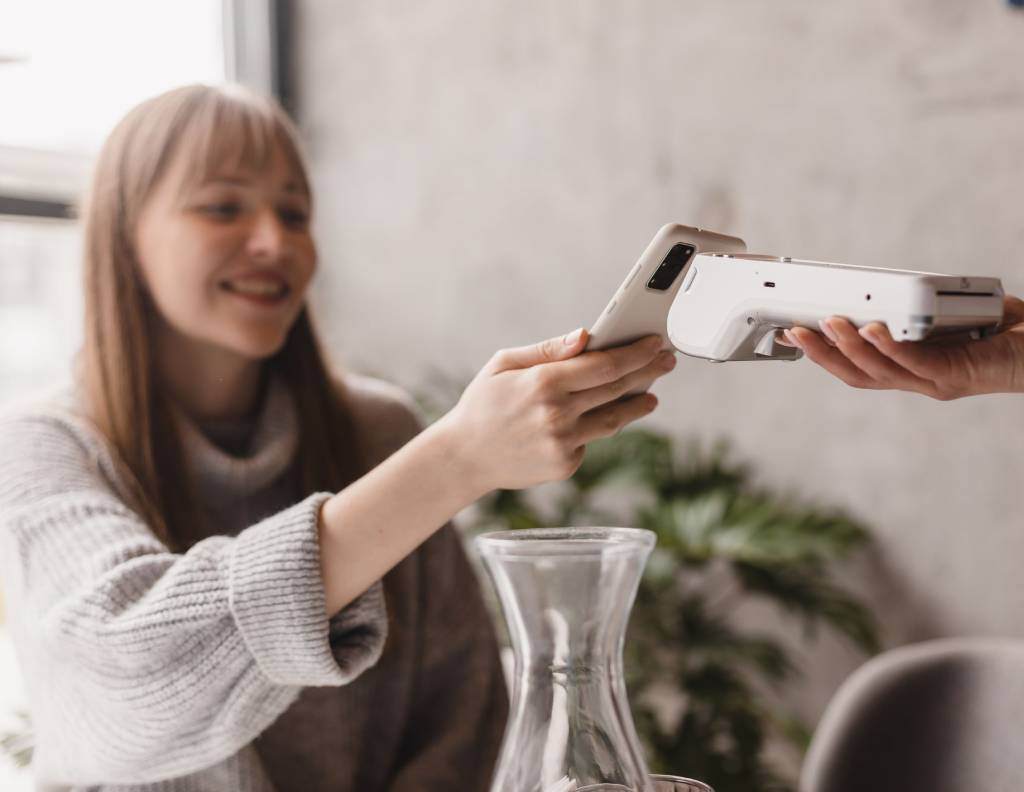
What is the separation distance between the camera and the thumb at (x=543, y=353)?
2.34 ft

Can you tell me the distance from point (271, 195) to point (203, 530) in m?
0.36

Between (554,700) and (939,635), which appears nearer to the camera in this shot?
(554,700)

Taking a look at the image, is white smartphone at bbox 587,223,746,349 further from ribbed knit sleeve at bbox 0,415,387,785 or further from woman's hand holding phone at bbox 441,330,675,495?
ribbed knit sleeve at bbox 0,415,387,785

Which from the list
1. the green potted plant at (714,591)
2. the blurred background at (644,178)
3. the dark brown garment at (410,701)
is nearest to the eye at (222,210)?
the dark brown garment at (410,701)

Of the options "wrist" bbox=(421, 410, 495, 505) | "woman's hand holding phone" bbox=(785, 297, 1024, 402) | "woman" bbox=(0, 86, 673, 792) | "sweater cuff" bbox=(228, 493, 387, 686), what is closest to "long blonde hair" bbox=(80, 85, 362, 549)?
"woman" bbox=(0, 86, 673, 792)

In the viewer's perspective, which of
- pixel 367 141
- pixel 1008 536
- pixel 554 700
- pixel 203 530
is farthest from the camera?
pixel 367 141

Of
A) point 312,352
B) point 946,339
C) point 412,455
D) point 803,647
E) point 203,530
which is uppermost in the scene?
point 946,339

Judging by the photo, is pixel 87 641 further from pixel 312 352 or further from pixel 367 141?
Answer: pixel 367 141

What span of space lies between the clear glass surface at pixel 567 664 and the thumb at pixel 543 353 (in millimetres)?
158

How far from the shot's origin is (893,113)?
185 centimetres

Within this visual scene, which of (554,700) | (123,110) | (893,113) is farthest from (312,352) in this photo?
(893,113)

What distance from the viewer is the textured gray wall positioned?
5.93 ft

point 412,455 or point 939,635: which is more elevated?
point 412,455

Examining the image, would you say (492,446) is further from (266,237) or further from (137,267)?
(137,267)
